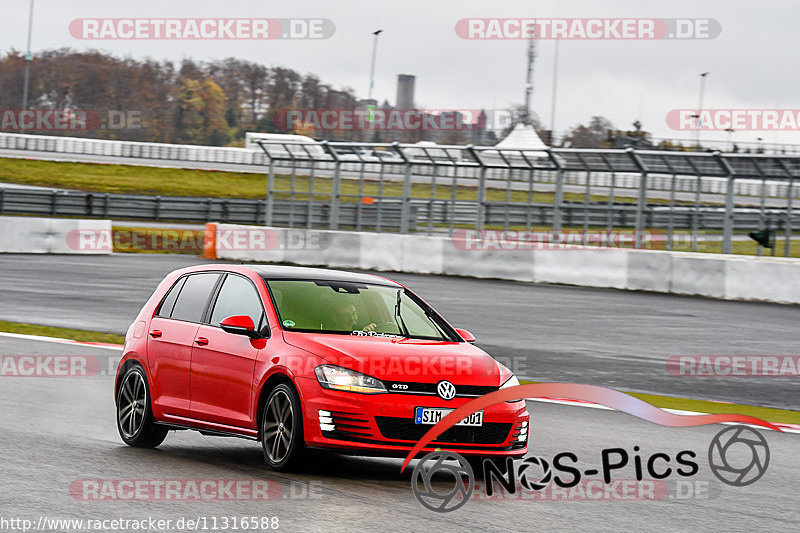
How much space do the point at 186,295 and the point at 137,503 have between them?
267cm

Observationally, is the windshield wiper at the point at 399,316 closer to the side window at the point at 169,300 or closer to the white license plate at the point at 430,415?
the white license plate at the point at 430,415

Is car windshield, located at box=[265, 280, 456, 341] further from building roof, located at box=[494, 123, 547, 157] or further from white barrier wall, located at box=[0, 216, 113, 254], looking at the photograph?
building roof, located at box=[494, 123, 547, 157]

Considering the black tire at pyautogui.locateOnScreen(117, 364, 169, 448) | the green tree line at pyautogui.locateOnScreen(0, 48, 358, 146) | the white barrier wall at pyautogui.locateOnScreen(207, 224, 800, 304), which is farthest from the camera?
the green tree line at pyautogui.locateOnScreen(0, 48, 358, 146)

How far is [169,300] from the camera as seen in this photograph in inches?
366

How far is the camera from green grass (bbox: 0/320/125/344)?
1662 centimetres

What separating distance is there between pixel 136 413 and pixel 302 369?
207 centimetres

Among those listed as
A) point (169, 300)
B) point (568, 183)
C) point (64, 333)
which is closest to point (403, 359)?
point (169, 300)

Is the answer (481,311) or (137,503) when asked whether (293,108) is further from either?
(137,503)

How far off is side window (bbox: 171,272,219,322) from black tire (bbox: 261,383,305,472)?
1333 millimetres

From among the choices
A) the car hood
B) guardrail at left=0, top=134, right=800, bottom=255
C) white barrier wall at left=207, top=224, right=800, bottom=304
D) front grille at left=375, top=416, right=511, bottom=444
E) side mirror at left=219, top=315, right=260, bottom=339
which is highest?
guardrail at left=0, top=134, right=800, bottom=255

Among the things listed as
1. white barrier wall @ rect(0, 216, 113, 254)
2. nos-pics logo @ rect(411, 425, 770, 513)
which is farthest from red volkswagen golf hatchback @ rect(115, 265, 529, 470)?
white barrier wall @ rect(0, 216, 113, 254)

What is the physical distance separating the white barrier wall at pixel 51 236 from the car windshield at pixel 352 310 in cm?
2792

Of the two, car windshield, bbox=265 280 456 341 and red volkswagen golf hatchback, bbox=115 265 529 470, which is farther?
car windshield, bbox=265 280 456 341

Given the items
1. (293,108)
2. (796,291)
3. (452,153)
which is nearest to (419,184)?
(452,153)
